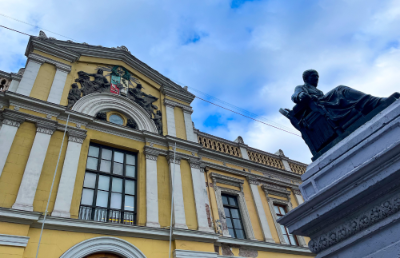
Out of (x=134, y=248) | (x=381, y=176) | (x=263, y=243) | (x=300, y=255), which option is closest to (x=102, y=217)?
(x=134, y=248)

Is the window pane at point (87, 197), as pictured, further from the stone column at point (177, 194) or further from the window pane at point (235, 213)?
the window pane at point (235, 213)

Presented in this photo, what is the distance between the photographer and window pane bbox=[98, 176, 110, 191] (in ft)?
27.3

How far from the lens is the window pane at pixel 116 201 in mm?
8102

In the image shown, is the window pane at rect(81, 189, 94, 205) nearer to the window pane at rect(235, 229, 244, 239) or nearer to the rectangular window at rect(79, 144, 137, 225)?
the rectangular window at rect(79, 144, 137, 225)

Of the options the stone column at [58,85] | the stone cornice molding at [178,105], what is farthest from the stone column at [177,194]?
the stone column at [58,85]

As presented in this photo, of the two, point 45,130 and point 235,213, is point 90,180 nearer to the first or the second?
point 45,130

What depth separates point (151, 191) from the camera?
8.78m

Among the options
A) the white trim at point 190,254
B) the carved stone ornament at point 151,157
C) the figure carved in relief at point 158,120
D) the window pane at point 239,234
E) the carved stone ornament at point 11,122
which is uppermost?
the figure carved in relief at point 158,120

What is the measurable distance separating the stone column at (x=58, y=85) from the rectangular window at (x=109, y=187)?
202cm

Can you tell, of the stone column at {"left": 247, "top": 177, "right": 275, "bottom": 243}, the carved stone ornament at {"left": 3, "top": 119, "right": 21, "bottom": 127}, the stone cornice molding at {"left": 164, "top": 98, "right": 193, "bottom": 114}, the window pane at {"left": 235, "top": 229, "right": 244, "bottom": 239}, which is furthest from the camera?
the stone cornice molding at {"left": 164, "top": 98, "right": 193, "bottom": 114}

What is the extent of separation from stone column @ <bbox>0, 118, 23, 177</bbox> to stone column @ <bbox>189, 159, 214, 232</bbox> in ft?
18.7

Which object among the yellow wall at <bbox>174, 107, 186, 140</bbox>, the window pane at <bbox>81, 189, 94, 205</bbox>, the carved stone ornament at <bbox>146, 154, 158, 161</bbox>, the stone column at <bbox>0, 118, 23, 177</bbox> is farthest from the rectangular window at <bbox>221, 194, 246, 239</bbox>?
the stone column at <bbox>0, 118, 23, 177</bbox>

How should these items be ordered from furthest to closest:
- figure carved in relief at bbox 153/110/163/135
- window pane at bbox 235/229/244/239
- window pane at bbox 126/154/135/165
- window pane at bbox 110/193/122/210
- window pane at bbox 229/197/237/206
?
window pane at bbox 229/197/237/206 → figure carved in relief at bbox 153/110/163/135 → window pane at bbox 235/229/244/239 → window pane at bbox 126/154/135/165 → window pane at bbox 110/193/122/210

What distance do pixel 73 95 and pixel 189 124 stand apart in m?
4.77
